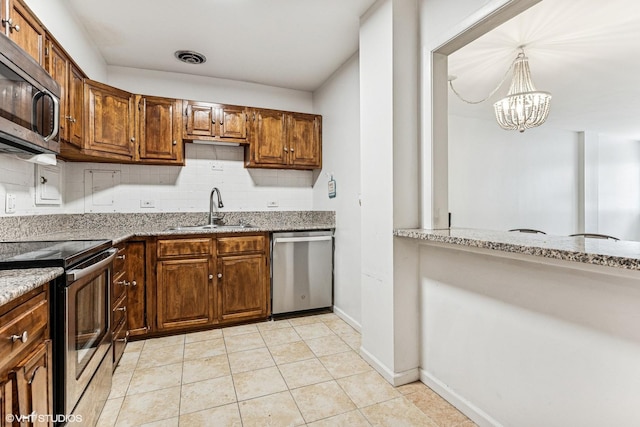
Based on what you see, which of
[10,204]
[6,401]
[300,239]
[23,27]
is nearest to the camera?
[6,401]

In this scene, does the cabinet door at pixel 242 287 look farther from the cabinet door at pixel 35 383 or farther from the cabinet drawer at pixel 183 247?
the cabinet door at pixel 35 383

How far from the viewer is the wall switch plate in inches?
74.6

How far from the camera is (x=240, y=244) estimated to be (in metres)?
3.00

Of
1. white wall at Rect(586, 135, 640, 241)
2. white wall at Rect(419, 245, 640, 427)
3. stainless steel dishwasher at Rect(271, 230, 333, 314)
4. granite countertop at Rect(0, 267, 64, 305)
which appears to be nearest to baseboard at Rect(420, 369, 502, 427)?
white wall at Rect(419, 245, 640, 427)

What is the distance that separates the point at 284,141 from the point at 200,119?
89cm

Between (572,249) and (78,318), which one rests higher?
(572,249)

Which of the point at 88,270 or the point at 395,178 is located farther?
the point at 395,178

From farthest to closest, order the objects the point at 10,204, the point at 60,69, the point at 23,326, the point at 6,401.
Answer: the point at 60,69, the point at 10,204, the point at 23,326, the point at 6,401

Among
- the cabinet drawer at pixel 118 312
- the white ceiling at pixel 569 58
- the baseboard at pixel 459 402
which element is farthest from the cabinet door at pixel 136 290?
the white ceiling at pixel 569 58

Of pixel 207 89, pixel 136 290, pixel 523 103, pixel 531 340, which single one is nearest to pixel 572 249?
pixel 531 340

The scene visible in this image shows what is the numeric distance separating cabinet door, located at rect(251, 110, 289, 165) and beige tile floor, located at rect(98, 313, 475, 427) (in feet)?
5.98

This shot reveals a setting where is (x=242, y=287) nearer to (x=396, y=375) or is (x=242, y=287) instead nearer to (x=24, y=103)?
(x=396, y=375)

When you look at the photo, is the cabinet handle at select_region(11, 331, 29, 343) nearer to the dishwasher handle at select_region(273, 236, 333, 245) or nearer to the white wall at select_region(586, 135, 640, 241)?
the dishwasher handle at select_region(273, 236, 333, 245)
